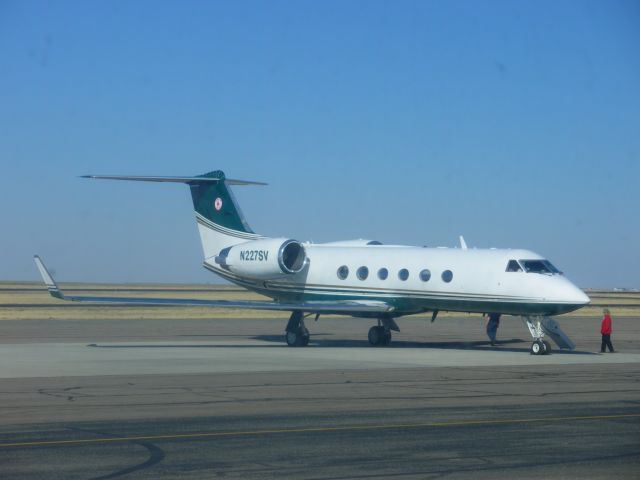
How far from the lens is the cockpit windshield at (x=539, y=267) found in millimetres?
27722

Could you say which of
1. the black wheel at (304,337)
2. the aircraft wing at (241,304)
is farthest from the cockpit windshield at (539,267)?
the black wheel at (304,337)

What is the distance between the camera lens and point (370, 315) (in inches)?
1210

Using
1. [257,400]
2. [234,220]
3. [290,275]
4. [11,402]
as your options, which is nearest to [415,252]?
[290,275]

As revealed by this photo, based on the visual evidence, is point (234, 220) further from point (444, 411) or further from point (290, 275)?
point (444, 411)

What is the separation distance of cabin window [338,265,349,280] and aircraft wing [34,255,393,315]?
2.67 ft

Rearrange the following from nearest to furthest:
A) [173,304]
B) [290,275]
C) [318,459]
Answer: [318,459] < [173,304] < [290,275]

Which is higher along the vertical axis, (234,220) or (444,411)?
(234,220)

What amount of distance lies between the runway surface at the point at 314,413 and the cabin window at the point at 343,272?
3.28 metres

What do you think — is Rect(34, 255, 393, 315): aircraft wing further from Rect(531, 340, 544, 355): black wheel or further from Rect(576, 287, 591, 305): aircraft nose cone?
Rect(576, 287, 591, 305): aircraft nose cone

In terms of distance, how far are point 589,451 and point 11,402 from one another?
8930mm

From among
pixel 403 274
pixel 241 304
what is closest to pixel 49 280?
pixel 241 304

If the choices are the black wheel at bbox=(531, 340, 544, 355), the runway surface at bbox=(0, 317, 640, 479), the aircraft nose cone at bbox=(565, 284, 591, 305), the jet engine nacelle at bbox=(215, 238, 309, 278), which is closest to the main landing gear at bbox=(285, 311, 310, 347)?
the runway surface at bbox=(0, 317, 640, 479)

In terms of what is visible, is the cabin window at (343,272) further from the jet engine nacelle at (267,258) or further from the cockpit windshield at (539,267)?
the cockpit windshield at (539,267)

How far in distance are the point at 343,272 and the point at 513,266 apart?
6.07 m
